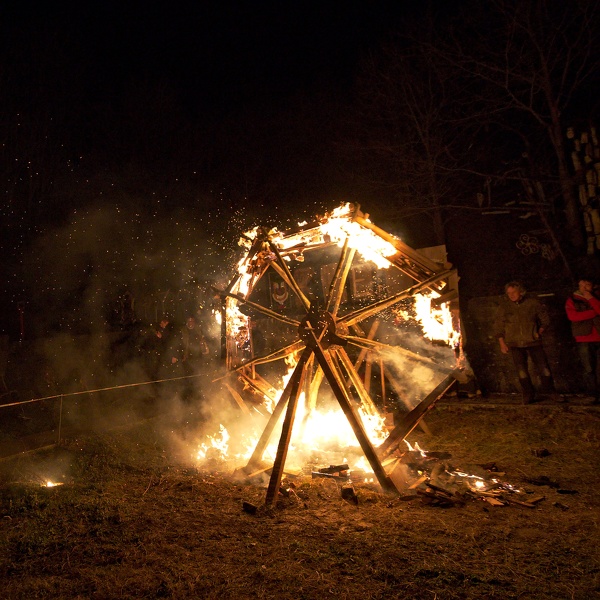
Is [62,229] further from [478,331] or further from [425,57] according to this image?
[478,331]

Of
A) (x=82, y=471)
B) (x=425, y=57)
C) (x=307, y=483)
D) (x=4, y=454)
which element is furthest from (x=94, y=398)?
(x=425, y=57)

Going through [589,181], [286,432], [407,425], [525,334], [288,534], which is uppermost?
[589,181]

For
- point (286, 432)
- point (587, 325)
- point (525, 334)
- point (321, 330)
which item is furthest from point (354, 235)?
point (587, 325)

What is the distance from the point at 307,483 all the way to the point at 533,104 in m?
11.6

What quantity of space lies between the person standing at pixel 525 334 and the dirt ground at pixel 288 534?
1.94 metres

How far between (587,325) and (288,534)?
7.15m

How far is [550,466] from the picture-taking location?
6270 mm

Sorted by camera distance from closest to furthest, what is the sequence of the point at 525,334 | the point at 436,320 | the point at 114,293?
the point at 436,320 < the point at 525,334 < the point at 114,293

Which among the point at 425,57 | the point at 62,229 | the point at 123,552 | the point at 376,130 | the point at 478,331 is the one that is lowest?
the point at 123,552

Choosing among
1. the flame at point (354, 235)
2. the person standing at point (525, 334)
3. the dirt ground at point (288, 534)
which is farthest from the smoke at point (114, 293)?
the person standing at point (525, 334)

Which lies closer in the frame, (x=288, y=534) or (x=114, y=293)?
(x=288, y=534)

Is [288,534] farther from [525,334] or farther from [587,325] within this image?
[587,325]

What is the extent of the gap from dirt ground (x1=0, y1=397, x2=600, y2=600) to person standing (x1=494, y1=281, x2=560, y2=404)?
1.94 meters

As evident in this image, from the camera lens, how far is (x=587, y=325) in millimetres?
8359
